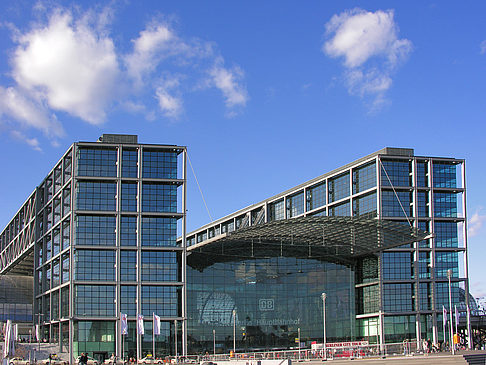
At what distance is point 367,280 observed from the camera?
344 feet

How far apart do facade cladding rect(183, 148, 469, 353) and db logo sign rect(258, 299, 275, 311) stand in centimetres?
14

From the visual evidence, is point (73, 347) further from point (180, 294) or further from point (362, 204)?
point (362, 204)

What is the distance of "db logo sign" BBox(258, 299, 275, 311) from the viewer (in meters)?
100

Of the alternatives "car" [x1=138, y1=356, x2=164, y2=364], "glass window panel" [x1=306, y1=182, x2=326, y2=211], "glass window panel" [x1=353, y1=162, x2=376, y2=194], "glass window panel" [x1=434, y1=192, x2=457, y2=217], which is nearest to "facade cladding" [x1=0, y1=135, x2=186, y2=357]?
"car" [x1=138, y1=356, x2=164, y2=364]

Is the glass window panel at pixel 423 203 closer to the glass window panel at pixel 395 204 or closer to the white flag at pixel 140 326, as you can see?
the glass window panel at pixel 395 204

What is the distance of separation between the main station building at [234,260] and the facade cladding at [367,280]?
17 cm

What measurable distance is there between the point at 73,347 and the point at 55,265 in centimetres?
1620

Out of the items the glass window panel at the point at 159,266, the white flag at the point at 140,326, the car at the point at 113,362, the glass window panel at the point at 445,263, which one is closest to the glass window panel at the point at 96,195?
the glass window panel at the point at 159,266

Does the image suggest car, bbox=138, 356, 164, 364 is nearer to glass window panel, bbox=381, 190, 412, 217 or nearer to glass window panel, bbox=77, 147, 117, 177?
glass window panel, bbox=77, 147, 117, 177

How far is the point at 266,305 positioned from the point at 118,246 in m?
23.9

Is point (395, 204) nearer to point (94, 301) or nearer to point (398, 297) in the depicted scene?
point (398, 297)

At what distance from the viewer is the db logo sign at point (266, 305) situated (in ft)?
330

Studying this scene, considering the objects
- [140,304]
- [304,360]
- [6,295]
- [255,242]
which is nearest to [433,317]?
[255,242]

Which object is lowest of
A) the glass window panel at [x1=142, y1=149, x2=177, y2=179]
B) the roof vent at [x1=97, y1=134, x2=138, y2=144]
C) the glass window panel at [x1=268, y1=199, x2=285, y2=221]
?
the glass window panel at [x1=268, y1=199, x2=285, y2=221]
